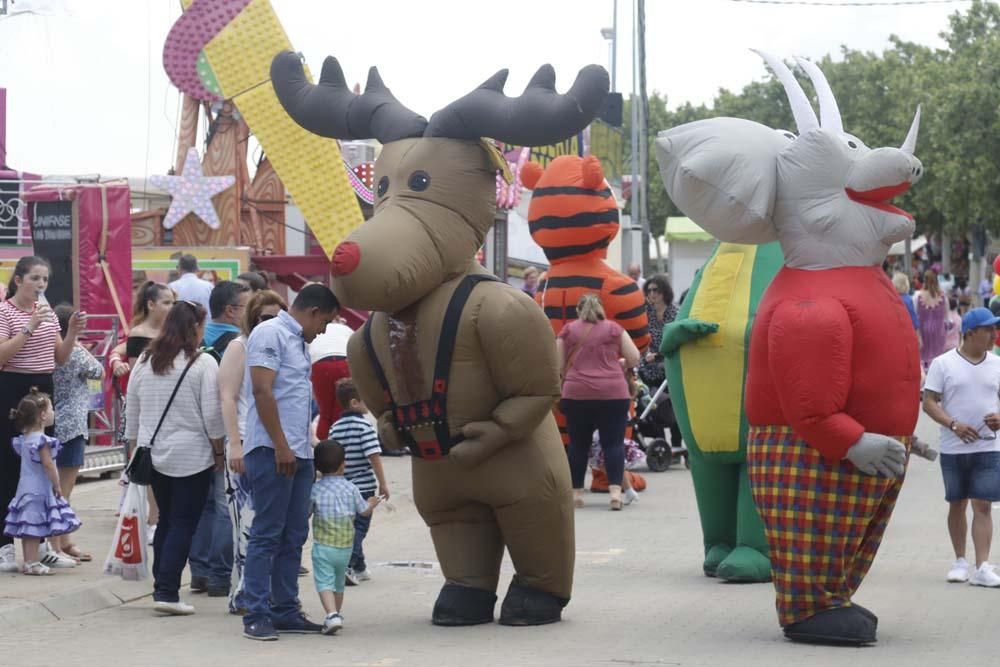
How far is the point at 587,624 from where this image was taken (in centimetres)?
793

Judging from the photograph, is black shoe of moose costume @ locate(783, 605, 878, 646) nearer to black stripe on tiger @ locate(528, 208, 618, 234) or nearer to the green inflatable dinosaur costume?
the green inflatable dinosaur costume

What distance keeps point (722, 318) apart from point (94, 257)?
753 cm

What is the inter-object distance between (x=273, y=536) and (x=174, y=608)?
0.99 metres

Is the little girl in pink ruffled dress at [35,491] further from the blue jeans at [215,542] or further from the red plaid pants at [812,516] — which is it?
the red plaid pants at [812,516]

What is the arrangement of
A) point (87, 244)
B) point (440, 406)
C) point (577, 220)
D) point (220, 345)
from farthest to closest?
point (87, 244), point (577, 220), point (220, 345), point (440, 406)

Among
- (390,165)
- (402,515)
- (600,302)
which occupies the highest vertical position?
(390,165)

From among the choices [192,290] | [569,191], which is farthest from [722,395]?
Answer: [192,290]

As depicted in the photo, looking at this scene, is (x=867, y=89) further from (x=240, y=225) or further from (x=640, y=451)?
(x=640, y=451)

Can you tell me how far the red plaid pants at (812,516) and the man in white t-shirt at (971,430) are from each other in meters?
2.06

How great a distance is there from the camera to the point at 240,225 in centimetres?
2114

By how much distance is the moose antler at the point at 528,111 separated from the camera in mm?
7586

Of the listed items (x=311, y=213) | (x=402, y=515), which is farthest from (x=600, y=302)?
(x=311, y=213)

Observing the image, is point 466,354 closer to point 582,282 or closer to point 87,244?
point 582,282

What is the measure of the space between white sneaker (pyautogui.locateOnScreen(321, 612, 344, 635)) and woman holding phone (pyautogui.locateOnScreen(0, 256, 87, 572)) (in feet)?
8.17
